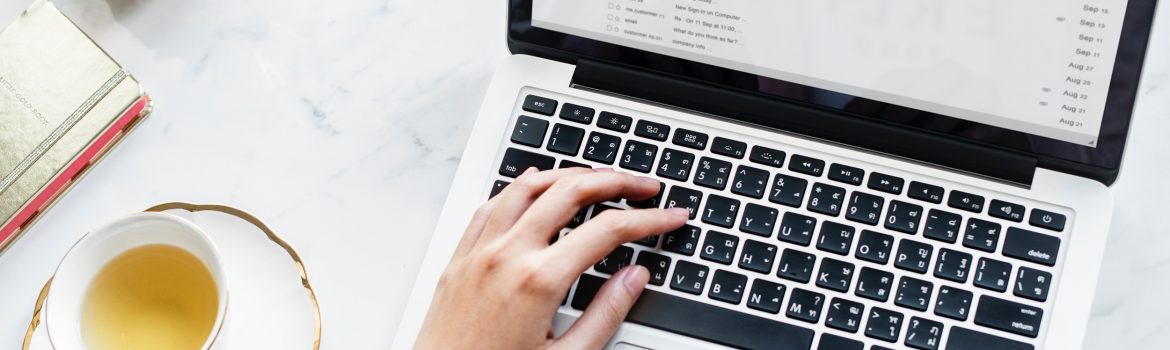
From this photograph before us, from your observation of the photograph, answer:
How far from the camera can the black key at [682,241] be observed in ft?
2.06

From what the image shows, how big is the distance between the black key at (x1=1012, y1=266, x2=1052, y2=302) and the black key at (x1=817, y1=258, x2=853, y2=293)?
0.10 m

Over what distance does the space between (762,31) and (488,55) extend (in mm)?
230

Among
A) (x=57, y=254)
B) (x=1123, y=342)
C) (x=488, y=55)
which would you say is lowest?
(x=57, y=254)

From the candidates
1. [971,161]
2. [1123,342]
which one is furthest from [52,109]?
[1123,342]

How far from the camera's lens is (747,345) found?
604 millimetres

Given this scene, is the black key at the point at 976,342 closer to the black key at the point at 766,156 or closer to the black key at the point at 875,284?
the black key at the point at 875,284

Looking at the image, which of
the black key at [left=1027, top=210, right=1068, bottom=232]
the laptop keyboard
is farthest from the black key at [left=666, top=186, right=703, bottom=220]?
the black key at [left=1027, top=210, right=1068, bottom=232]

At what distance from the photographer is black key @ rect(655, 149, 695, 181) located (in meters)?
0.65

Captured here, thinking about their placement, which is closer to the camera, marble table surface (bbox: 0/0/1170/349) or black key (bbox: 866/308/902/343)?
black key (bbox: 866/308/902/343)

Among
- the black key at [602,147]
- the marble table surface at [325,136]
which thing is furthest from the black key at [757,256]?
the marble table surface at [325,136]

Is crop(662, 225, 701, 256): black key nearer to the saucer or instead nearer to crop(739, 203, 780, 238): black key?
crop(739, 203, 780, 238): black key

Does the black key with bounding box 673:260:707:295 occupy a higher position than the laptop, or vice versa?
the laptop

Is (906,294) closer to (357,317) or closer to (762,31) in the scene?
(762,31)

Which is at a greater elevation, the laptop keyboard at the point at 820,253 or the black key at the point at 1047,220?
the black key at the point at 1047,220
